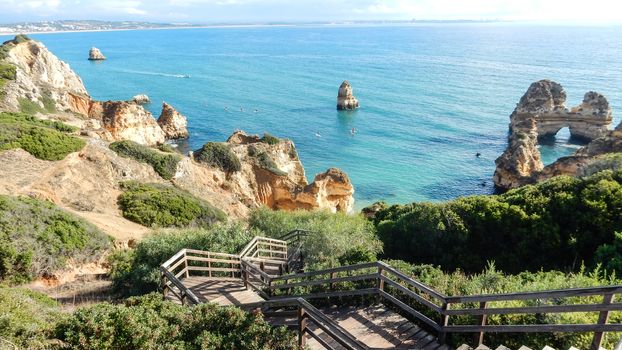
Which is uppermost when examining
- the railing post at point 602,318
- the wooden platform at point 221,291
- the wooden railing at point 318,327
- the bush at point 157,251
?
the railing post at point 602,318

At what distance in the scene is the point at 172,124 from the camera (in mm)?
60219

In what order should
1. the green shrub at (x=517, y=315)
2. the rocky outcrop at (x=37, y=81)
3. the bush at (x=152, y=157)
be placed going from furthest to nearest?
the rocky outcrop at (x=37, y=81), the bush at (x=152, y=157), the green shrub at (x=517, y=315)

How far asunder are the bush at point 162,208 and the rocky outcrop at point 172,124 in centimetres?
3371

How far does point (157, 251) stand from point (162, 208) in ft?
38.1

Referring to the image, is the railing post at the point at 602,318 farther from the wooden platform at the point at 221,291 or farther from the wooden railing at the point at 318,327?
the wooden platform at the point at 221,291

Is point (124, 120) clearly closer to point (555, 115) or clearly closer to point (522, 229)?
point (522, 229)

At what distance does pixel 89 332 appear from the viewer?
6.27 m

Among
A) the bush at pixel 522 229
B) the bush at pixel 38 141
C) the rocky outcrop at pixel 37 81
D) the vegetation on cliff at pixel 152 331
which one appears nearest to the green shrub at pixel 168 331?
the vegetation on cliff at pixel 152 331

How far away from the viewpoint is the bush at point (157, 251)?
43.4ft

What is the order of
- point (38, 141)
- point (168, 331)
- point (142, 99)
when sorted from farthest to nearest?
point (142, 99) → point (38, 141) → point (168, 331)

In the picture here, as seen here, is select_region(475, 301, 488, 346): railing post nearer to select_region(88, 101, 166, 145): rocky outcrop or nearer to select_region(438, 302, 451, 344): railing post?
select_region(438, 302, 451, 344): railing post

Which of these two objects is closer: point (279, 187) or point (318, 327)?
point (318, 327)

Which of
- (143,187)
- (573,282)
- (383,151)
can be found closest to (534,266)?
(573,282)

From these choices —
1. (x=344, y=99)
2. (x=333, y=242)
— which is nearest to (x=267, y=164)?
(x=333, y=242)
